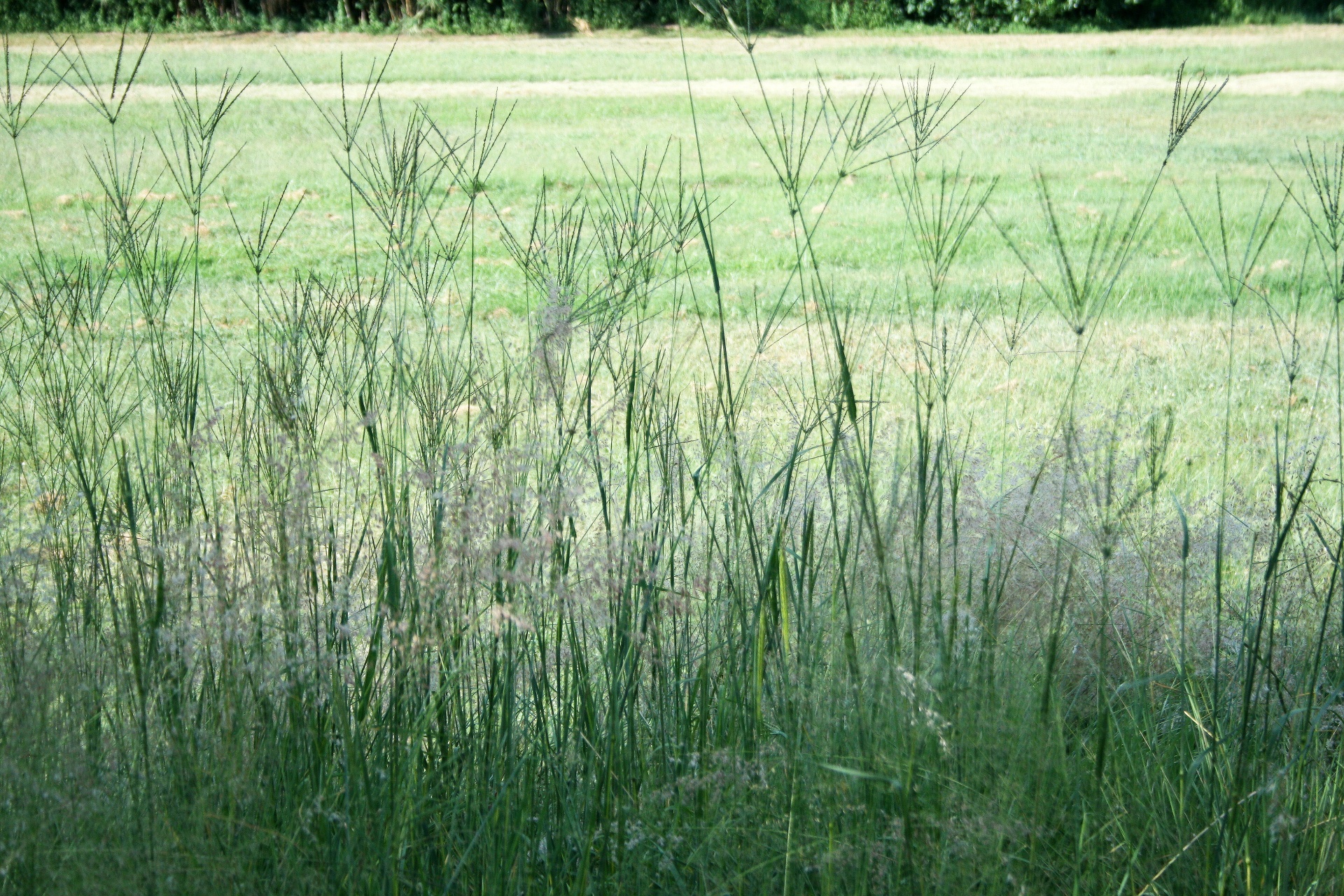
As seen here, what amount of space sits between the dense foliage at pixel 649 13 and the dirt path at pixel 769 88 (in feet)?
6.89

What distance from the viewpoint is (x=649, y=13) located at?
58.6 feet

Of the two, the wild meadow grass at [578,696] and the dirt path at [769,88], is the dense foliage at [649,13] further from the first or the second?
the wild meadow grass at [578,696]

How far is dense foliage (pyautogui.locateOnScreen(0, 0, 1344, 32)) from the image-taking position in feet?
46.8

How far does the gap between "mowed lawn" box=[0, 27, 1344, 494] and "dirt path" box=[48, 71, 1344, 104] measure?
7 centimetres

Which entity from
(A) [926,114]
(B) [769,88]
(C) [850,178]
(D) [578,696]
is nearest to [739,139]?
(C) [850,178]

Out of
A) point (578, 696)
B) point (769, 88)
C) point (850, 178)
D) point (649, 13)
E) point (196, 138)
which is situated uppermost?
point (649, 13)

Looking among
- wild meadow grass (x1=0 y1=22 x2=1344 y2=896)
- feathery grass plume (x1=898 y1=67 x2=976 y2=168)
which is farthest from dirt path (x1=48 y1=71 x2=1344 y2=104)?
wild meadow grass (x1=0 y1=22 x2=1344 y2=896)

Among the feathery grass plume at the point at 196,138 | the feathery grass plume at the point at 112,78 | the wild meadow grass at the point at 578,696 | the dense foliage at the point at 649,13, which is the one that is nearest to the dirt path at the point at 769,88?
the feathery grass plume at the point at 196,138

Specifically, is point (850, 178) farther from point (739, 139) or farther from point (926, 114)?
point (926, 114)

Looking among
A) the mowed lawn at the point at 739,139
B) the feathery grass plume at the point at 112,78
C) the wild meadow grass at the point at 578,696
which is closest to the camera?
the wild meadow grass at the point at 578,696

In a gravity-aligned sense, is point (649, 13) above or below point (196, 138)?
above

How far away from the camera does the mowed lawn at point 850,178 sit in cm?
407

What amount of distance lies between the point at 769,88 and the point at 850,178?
4.82 meters

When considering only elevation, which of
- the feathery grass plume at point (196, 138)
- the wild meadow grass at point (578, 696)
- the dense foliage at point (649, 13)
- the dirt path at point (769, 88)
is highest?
the dense foliage at point (649, 13)
